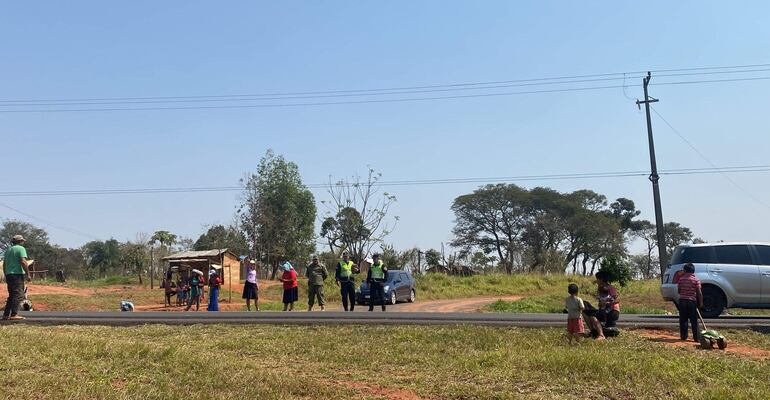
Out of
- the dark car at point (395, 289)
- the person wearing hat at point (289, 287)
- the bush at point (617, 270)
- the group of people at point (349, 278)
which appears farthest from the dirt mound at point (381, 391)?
the bush at point (617, 270)

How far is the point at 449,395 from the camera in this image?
21.4 feet

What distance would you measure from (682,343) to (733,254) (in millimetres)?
5449

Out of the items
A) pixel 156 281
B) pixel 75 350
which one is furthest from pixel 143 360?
pixel 156 281

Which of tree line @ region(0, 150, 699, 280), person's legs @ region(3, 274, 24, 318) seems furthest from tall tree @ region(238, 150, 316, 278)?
person's legs @ region(3, 274, 24, 318)

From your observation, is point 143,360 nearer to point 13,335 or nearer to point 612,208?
point 13,335

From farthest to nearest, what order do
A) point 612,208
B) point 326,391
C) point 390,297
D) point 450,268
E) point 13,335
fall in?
1. point 612,208
2. point 450,268
3. point 390,297
4. point 13,335
5. point 326,391

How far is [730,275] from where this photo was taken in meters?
14.8

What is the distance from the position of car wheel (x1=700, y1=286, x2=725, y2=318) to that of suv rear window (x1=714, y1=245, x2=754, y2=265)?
2.23ft

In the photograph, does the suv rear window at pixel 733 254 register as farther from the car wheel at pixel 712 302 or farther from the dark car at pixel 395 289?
the dark car at pixel 395 289

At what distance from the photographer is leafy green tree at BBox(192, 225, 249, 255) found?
50.2m

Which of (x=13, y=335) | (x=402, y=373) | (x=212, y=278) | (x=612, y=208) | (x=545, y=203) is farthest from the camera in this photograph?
(x=612, y=208)

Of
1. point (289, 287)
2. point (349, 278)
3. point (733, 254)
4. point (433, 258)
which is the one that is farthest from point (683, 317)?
point (433, 258)

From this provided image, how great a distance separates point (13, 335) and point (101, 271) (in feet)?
202

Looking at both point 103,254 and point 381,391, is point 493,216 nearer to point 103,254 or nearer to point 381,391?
point 103,254
